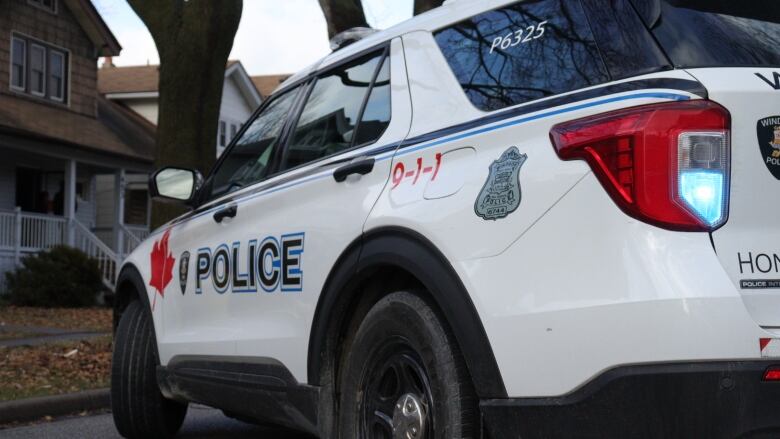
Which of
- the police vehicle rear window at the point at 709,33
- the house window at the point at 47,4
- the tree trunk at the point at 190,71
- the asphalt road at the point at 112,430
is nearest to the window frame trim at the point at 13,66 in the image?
the house window at the point at 47,4

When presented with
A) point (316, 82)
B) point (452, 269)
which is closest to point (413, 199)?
point (452, 269)

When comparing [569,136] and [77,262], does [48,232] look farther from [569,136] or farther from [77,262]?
[569,136]

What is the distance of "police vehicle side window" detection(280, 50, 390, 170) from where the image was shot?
4188 mm

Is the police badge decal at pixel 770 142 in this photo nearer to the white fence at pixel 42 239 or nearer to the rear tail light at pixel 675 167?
the rear tail light at pixel 675 167

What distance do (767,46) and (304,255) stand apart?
6.36 ft

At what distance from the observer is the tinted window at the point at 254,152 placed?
506 cm

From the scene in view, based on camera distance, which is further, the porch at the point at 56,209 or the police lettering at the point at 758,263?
the porch at the point at 56,209

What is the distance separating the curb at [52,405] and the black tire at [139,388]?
4.91 feet

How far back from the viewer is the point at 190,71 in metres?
11.1

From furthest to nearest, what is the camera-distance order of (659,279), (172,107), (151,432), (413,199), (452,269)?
(172,107) → (151,432) → (413,199) → (452,269) → (659,279)

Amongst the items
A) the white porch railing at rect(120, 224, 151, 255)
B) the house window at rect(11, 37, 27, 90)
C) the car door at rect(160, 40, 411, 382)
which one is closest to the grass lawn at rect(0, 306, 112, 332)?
the white porch railing at rect(120, 224, 151, 255)

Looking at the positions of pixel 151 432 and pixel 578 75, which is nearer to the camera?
pixel 578 75

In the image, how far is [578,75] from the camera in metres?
3.12

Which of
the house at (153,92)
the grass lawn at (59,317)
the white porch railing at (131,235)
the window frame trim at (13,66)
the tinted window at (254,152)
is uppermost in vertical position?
the house at (153,92)
